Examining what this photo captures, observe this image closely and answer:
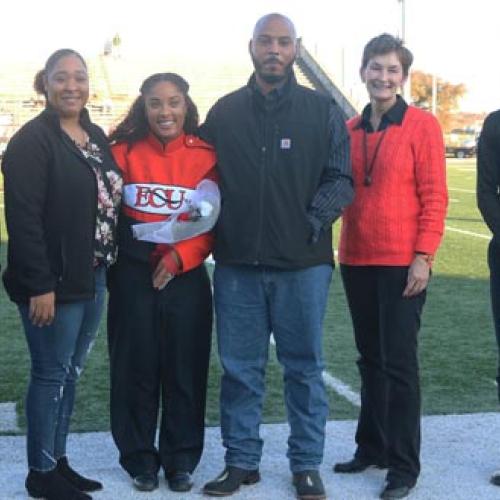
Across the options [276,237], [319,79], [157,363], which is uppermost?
[319,79]

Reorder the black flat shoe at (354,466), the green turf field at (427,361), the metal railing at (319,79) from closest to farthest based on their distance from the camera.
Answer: the black flat shoe at (354,466) → the green turf field at (427,361) → the metal railing at (319,79)

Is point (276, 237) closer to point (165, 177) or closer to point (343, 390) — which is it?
point (165, 177)

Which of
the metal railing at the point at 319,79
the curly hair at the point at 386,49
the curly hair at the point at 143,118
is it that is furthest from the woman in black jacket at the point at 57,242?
the metal railing at the point at 319,79

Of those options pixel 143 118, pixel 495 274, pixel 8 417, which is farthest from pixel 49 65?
pixel 8 417

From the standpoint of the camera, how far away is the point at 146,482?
4398 mm

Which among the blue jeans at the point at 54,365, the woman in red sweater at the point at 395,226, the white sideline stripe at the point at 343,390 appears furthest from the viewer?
the white sideline stripe at the point at 343,390

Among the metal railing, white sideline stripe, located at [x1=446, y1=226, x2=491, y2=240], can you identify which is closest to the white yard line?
white sideline stripe, located at [x1=446, y1=226, x2=491, y2=240]

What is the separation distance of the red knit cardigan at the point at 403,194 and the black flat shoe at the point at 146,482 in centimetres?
130

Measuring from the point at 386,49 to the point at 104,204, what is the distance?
4.45 ft

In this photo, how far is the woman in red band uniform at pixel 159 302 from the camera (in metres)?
4.32

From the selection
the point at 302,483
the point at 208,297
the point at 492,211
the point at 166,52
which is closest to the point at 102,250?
the point at 208,297

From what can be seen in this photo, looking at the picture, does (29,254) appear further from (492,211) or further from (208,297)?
(492,211)

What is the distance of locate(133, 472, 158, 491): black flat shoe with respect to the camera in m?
4.38

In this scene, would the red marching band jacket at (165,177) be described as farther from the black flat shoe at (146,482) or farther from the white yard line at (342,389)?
the white yard line at (342,389)
